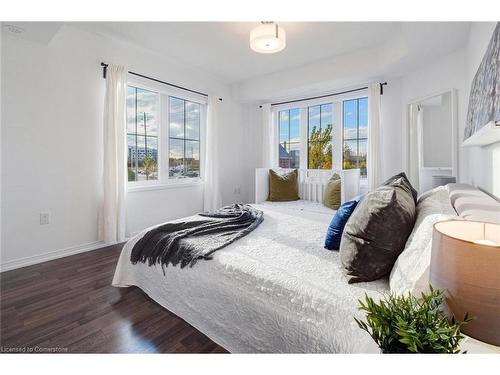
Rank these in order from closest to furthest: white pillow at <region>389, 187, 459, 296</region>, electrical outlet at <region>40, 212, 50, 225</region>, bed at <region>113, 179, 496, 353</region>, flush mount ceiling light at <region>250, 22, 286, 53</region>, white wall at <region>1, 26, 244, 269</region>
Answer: white pillow at <region>389, 187, 459, 296</region> → bed at <region>113, 179, 496, 353</region> → flush mount ceiling light at <region>250, 22, 286, 53</region> → white wall at <region>1, 26, 244, 269</region> → electrical outlet at <region>40, 212, 50, 225</region>

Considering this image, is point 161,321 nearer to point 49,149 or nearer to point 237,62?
point 49,149

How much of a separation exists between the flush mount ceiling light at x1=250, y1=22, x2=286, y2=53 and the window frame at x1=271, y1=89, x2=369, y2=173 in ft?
6.16

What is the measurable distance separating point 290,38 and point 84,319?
3353 millimetres

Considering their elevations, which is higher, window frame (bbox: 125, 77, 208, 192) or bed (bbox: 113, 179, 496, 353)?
window frame (bbox: 125, 77, 208, 192)

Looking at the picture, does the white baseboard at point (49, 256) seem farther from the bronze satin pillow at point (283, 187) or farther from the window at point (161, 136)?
the bronze satin pillow at point (283, 187)

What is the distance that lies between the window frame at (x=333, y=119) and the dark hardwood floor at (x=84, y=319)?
334 cm

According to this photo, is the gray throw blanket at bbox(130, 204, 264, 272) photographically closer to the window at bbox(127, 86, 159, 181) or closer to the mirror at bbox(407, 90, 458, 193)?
the window at bbox(127, 86, 159, 181)

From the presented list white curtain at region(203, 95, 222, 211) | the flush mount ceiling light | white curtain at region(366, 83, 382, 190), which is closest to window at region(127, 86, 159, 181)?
white curtain at region(203, 95, 222, 211)

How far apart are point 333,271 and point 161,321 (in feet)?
3.83

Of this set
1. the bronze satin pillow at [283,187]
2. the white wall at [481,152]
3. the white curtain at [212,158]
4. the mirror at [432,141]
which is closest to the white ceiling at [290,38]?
the white wall at [481,152]

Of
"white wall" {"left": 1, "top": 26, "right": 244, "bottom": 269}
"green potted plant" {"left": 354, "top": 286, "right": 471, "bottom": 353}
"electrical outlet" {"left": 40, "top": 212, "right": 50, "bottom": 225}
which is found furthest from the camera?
"electrical outlet" {"left": 40, "top": 212, "right": 50, "bottom": 225}

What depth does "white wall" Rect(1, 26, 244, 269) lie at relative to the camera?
99.3 inches
